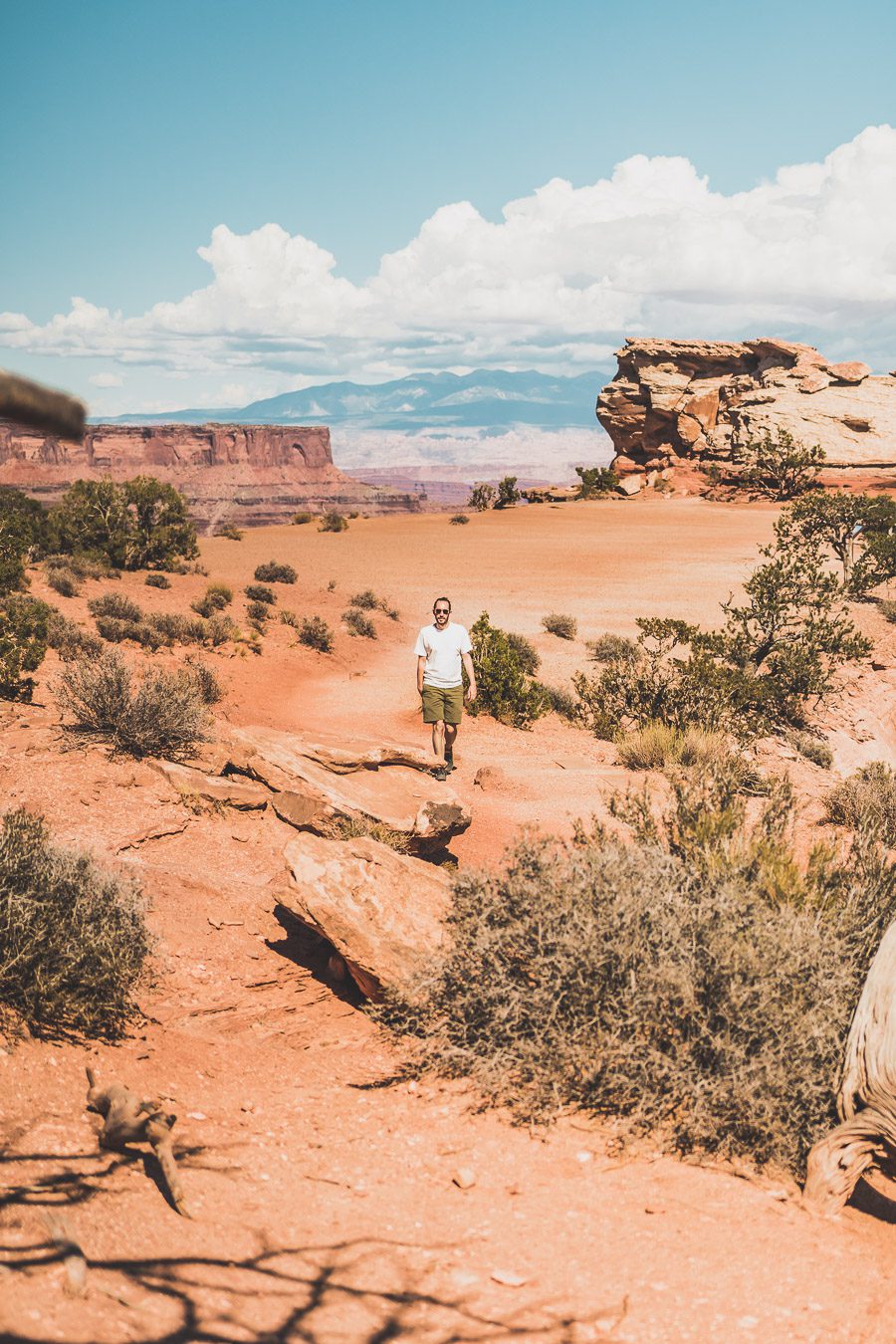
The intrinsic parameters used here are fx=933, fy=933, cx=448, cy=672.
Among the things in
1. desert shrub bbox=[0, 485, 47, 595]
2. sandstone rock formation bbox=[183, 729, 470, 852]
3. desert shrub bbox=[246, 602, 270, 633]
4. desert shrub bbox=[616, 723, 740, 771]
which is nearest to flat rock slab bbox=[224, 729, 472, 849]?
sandstone rock formation bbox=[183, 729, 470, 852]

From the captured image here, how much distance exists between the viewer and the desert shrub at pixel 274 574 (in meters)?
25.5

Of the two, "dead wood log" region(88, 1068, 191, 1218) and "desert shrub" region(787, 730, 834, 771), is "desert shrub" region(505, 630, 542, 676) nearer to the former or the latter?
"desert shrub" region(787, 730, 834, 771)

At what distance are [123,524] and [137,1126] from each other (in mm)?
22220

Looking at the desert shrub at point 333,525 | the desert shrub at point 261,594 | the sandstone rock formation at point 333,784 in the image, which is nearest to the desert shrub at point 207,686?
the sandstone rock formation at point 333,784

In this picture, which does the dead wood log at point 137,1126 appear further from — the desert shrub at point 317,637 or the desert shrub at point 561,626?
the desert shrub at point 561,626

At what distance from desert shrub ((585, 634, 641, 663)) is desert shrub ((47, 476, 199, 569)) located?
11506 mm

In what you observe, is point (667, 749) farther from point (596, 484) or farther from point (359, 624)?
point (596, 484)

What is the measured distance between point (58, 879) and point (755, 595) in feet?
42.8

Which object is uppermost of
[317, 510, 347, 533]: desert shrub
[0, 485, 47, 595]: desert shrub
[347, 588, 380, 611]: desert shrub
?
[317, 510, 347, 533]: desert shrub

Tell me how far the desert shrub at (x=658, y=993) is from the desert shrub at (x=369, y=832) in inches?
83.3

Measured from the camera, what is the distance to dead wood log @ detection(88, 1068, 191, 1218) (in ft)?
Result: 11.7

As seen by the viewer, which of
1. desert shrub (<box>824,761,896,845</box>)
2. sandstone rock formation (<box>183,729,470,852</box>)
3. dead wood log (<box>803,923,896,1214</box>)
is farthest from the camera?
desert shrub (<box>824,761,896,845</box>)

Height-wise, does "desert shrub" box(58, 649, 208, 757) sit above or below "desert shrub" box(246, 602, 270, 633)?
below

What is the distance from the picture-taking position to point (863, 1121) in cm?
407
